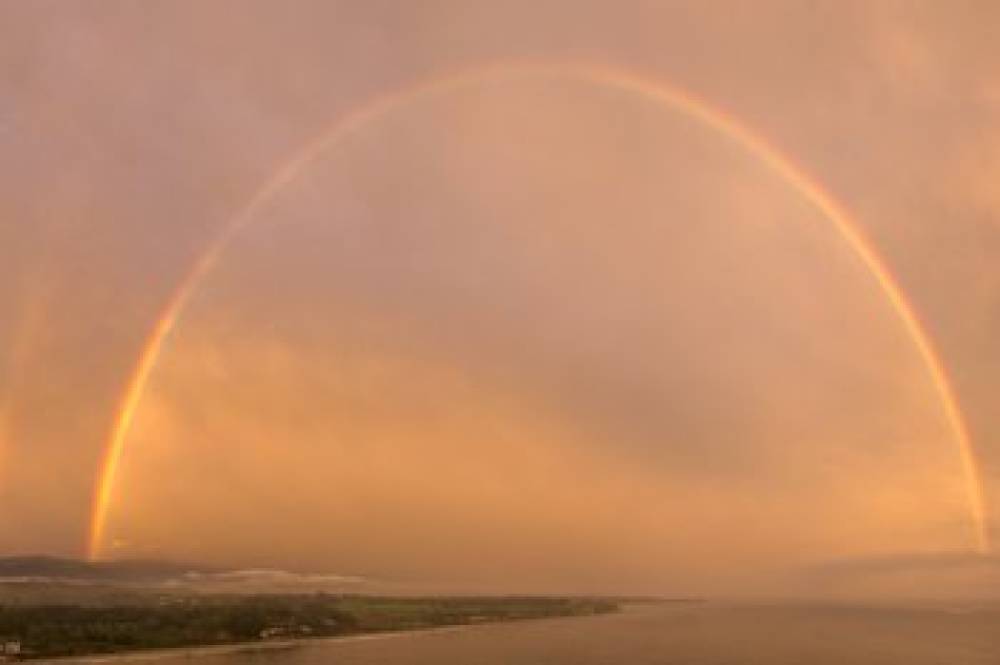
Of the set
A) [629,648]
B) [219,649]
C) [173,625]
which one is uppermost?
[173,625]

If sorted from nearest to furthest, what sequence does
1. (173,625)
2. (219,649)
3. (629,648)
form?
1. (219,649)
2. (629,648)
3. (173,625)

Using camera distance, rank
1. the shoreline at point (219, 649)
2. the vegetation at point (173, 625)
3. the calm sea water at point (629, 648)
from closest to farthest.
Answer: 1. the shoreline at point (219, 649)
2. the calm sea water at point (629, 648)
3. the vegetation at point (173, 625)

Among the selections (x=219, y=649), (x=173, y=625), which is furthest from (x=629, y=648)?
(x=173, y=625)

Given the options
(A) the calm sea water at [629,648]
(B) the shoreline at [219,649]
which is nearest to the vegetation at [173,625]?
(B) the shoreline at [219,649]

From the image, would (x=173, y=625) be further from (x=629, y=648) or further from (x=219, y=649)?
(x=629, y=648)

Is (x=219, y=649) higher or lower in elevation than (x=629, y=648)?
lower

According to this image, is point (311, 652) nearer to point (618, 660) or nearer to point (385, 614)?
point (618, 660)

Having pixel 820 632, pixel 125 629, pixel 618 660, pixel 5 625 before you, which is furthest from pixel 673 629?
pixel 5 625

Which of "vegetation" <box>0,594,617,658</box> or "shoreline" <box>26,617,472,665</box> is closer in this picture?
"shoreline" <box>26,617,472,665</box>

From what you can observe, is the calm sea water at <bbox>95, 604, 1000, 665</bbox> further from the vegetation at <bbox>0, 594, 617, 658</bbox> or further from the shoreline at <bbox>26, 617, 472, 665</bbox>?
the vegetation at <bbox>0, 594, 617, 658</bbox>

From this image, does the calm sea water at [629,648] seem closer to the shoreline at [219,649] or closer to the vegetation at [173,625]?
the shoreline at [219,649]

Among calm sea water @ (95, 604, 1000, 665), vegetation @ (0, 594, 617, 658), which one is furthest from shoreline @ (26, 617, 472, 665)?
calm sea water @ (95, 604, 1000, 665)
